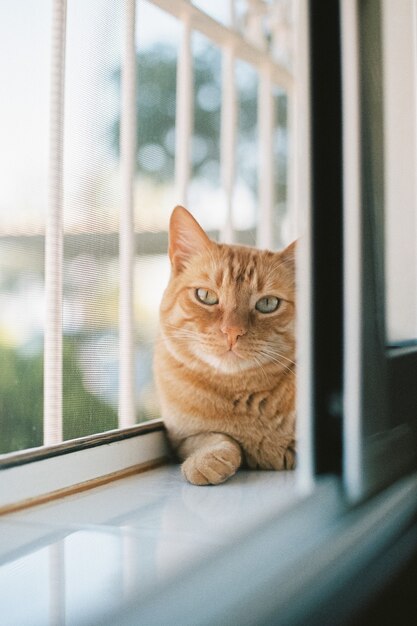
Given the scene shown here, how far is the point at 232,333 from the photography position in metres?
1.18

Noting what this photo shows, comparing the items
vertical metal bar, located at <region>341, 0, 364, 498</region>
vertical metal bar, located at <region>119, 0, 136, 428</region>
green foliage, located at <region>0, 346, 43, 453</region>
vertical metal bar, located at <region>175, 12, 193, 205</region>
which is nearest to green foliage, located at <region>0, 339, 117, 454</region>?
green foliage, located at <region>0, 346, 43, 453</region>

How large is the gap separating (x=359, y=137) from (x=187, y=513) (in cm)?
55

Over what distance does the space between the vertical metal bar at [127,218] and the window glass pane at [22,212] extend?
0.85 ft

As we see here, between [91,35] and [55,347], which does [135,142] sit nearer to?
[91,35]

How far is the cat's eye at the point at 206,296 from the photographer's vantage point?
4.14 ft

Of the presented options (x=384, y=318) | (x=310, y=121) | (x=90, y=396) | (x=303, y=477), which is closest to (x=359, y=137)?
(x=310, y=121)

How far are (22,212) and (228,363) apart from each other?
465 millimetres

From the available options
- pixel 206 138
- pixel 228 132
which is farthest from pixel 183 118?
pixel 228 132

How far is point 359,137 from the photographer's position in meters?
0.92

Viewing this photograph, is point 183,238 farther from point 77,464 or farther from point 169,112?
point 77,464

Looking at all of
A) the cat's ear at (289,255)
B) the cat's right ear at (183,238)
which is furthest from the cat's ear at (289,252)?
the cat's right ear at (183,238)

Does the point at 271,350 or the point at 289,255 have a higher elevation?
the point at 289,255

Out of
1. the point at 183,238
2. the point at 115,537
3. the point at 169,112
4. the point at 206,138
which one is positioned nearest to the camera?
the point at 115,537

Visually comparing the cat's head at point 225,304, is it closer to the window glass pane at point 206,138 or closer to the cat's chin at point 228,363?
the cat's chin at point 228,363
